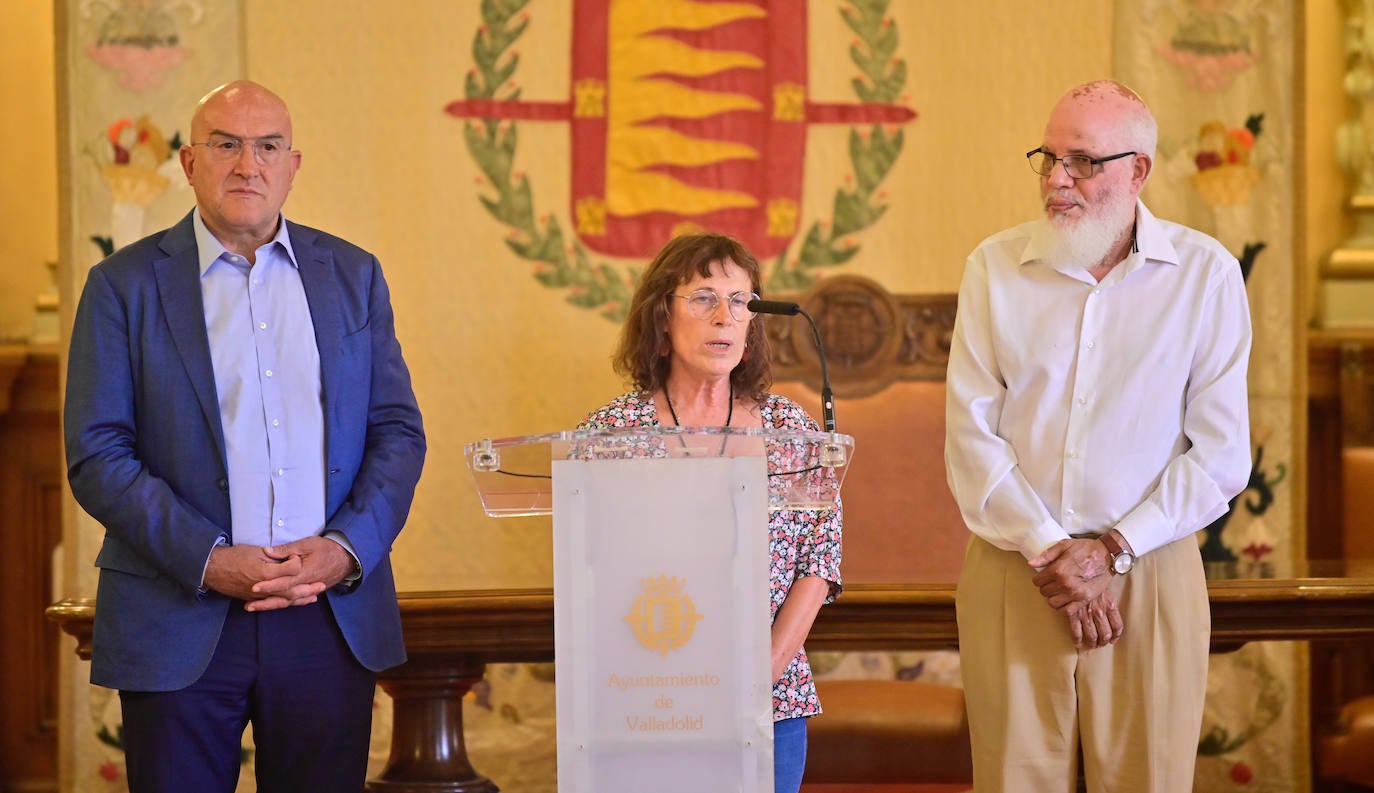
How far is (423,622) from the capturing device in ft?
9.74

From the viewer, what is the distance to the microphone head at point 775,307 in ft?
6.89

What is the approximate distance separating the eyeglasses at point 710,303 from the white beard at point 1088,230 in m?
0.57

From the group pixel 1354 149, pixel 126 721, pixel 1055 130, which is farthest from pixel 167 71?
pixel 1354 149

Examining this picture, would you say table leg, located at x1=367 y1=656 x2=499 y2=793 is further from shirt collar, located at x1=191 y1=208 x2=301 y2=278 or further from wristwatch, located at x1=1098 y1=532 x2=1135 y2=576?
wristwatch, located at x1=1098 y1=532 x2=1135 y2=576

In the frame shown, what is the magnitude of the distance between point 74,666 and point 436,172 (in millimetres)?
1747

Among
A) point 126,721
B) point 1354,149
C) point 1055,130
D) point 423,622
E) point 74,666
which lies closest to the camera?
point 126,721

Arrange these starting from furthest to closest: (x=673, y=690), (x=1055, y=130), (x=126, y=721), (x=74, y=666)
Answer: (x=74, y=666)
(x=1055, y=130)
(x=126, y=721)
(x=673, y=690)

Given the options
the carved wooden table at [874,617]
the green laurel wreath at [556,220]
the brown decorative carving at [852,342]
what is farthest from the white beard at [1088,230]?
the green laurel wreath at [556,220]

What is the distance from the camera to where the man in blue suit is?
2320mm

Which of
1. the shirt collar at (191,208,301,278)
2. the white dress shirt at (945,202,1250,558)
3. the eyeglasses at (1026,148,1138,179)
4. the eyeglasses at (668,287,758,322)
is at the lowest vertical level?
the white dress shirt at (945,202,1250,558)

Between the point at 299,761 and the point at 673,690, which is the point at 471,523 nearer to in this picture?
the point at 299,761

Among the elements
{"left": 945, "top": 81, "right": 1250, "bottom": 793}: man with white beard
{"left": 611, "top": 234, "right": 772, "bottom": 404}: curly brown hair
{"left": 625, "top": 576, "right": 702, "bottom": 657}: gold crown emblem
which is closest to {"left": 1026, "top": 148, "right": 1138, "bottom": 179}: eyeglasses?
{"left": 945, "top": 81, "right": 1250, "bottom": 793}: man with white beard

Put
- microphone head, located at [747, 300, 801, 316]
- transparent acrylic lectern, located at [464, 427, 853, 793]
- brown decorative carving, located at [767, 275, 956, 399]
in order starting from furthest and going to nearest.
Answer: brown decorative carving, located at [767, 275, 956, 399], microphone head, located at [747, 300, 801, 316], transparent acrylic lectern, located at [464, 427, 853, 793]

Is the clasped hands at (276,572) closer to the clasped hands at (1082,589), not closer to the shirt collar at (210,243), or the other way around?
the shirt collar at (210,243)
